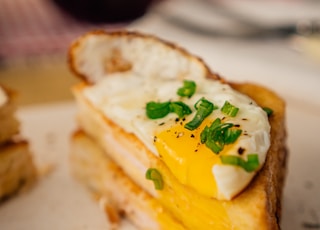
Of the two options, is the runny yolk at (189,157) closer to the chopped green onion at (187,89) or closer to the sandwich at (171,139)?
the sandwich at (171,139)

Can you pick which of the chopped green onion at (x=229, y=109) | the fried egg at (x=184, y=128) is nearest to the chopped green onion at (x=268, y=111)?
the fried egg at (x=184, y=128)

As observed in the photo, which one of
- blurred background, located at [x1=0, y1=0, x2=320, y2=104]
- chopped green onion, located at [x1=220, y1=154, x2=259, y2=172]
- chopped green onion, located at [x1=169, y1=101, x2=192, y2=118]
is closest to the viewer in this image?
chopped green onion, located at [x1=220, y1=154, x2=259, y2=172]

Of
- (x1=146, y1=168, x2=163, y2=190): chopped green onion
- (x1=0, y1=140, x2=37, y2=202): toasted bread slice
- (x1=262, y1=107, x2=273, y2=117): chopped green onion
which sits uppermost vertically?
(x1=262, y1=107, x2=273, y2=117): chopped green onion

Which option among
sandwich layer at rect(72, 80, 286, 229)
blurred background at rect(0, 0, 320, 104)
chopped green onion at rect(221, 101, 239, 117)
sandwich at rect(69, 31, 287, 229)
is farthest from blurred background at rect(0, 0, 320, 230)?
chopped green onion at rect(221, 101, 239, 117)

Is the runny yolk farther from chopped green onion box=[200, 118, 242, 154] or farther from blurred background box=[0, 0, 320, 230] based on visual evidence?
blurred background box=[0, 0, 320, 230]

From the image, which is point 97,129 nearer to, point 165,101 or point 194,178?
point 165,101

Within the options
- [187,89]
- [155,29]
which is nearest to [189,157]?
[187,89]
